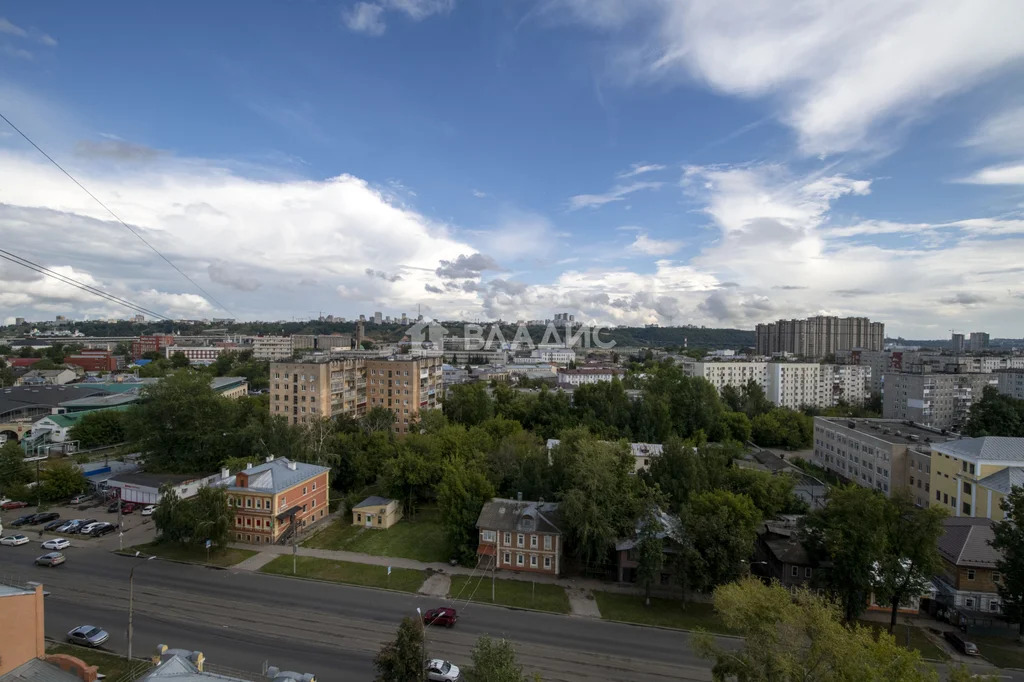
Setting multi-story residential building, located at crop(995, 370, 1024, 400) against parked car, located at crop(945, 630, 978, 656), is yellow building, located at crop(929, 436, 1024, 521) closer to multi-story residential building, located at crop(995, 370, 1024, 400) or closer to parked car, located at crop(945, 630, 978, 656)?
parked car, located at crop(945, 630, 978, 656)

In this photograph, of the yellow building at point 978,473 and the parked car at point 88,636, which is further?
the yellow building at point 978,473

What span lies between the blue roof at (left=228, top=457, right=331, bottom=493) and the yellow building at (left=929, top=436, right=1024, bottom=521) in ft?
108

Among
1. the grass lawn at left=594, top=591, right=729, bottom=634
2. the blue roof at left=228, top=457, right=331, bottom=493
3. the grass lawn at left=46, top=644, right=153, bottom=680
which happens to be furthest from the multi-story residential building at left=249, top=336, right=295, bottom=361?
the grass lawn at left=594, top=591, right=729, bottom=634

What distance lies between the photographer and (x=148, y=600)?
62.8 ft

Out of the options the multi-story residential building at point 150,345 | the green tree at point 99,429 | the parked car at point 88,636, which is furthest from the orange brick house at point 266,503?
the multi-story residential building at point 150,345

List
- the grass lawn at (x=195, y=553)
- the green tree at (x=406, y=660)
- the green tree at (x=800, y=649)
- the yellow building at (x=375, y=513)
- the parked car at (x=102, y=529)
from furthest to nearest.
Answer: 1. the yellow building at (x=375, y=513)
2. the parked car at (x=102, y=529)
3. the grass lawn at (x=195, y=553)
4. the green tree at (x=406, y=660)
5. the green tree at (x=800, y=649)

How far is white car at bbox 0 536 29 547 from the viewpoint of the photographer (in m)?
24.0

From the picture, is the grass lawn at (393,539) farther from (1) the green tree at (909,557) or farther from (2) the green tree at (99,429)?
(2) the green tree at (99,429)

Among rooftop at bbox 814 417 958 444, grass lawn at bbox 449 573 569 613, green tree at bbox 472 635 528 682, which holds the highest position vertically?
rooftop at bbox 814 417 958 444

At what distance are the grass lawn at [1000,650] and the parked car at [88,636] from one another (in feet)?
91.1

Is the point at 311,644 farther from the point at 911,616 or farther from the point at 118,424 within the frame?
the point at 118,424

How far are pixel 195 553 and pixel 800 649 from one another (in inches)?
951

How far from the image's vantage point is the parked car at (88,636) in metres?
15.9

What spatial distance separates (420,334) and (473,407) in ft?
310
